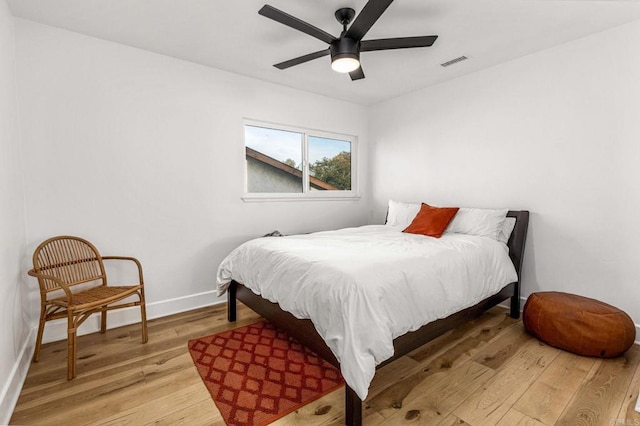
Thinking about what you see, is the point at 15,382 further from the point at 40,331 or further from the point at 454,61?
the point at 454,61

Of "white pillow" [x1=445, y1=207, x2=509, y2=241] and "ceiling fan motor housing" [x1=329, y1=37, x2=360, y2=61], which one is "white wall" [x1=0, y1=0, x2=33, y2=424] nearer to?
"ceiling fan motor housing" [x1=329, y1=37, x2=360, y2=61]

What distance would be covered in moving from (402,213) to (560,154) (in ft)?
5.22

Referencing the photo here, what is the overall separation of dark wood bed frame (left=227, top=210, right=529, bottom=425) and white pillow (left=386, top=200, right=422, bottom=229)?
0.96 meters

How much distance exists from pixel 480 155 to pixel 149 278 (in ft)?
11.9

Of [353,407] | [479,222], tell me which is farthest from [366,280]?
[479,222]

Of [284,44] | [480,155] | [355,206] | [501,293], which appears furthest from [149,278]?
[480,155]

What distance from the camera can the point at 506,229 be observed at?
2.93 metres

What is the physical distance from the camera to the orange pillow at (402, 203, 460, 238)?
9.80 ft

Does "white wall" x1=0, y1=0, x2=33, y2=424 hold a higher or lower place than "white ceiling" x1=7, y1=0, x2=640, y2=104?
lower

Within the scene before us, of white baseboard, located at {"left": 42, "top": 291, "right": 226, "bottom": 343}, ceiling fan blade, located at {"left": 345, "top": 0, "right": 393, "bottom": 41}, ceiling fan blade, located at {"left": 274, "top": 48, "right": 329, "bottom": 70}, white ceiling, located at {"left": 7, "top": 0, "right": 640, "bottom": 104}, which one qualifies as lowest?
white baseboard, located at {"left": 42, "top": 291, "right": 226, "bottom": 343}

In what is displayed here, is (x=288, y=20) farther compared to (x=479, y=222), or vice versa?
(x=479, y=222)

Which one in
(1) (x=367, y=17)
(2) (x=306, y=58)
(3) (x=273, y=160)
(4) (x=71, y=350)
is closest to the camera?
(1) (x=367, y=17)

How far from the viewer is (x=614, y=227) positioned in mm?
2471

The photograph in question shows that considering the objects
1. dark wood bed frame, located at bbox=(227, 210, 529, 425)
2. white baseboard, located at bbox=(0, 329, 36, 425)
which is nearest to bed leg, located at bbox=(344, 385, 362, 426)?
dark wood bed frame, located at bbox=(227, 210, 529, 425)
